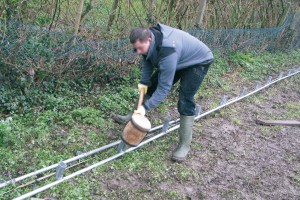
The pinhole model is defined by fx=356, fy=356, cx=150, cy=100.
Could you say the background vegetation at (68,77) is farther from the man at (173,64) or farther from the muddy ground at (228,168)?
the man at (173,64)

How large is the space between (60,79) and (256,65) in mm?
6236

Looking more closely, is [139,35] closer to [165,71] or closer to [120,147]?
[165,71]

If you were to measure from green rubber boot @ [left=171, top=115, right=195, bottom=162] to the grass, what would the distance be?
4.9 inches

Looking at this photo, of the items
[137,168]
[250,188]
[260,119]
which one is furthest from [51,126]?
[260,119]

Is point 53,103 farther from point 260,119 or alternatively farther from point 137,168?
point 260,119

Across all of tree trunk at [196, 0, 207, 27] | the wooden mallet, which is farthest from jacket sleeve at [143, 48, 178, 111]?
tree trunk at [196, 0, 207, 27]

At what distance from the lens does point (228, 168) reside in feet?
15.2

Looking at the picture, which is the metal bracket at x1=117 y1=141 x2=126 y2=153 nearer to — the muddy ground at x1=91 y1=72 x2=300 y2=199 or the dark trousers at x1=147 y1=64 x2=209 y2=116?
the muddy ground at x1=91 y1=72 x2=300 y2=199

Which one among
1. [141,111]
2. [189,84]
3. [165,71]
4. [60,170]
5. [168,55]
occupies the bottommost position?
[60,170]

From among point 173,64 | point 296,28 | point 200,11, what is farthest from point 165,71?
point 296,28

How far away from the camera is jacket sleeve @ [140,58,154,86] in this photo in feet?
14.8

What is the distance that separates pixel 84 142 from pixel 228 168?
1.90m

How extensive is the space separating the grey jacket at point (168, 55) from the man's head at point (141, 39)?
81 millimetres

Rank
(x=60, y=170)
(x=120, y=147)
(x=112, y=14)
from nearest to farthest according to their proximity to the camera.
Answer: (x=60, y=170) → (x=120, y=147) → (x=112, y=14)
